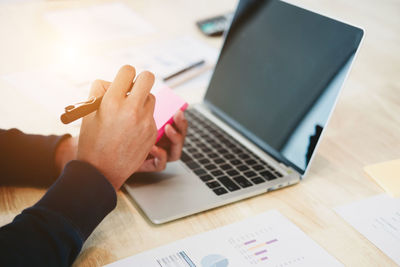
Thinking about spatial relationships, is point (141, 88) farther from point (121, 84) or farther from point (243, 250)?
point (243, 250)

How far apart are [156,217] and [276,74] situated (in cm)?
39

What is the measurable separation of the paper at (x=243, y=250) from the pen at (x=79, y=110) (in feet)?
0.66

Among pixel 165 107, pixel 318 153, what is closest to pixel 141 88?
pixel 165 107

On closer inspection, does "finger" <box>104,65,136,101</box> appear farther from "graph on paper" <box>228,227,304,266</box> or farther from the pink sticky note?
"graph on paper" <box>228,227,304,266</box>

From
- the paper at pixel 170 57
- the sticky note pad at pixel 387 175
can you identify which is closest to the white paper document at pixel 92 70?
the paper at pixel 170 57

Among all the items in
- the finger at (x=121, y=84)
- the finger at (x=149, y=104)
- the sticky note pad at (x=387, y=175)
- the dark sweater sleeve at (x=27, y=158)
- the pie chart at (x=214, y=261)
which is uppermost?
the finger at (x=121, y=84)

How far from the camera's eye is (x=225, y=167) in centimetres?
77

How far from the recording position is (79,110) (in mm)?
556

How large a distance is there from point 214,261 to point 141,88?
259mm

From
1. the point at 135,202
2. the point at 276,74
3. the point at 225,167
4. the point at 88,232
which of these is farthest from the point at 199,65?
the point at 88,232

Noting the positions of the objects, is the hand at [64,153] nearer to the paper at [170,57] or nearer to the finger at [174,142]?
the finger at [174,142]

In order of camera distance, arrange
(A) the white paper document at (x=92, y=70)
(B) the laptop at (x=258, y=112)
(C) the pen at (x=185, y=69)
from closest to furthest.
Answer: (B) the laptop at (x=258, y=112) < (A) the white paper document at (x=92, y=70) < (C) the pen at (x=185, y=69)

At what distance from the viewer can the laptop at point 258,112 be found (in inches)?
27.9

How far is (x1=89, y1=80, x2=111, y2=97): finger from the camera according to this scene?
62 cm
